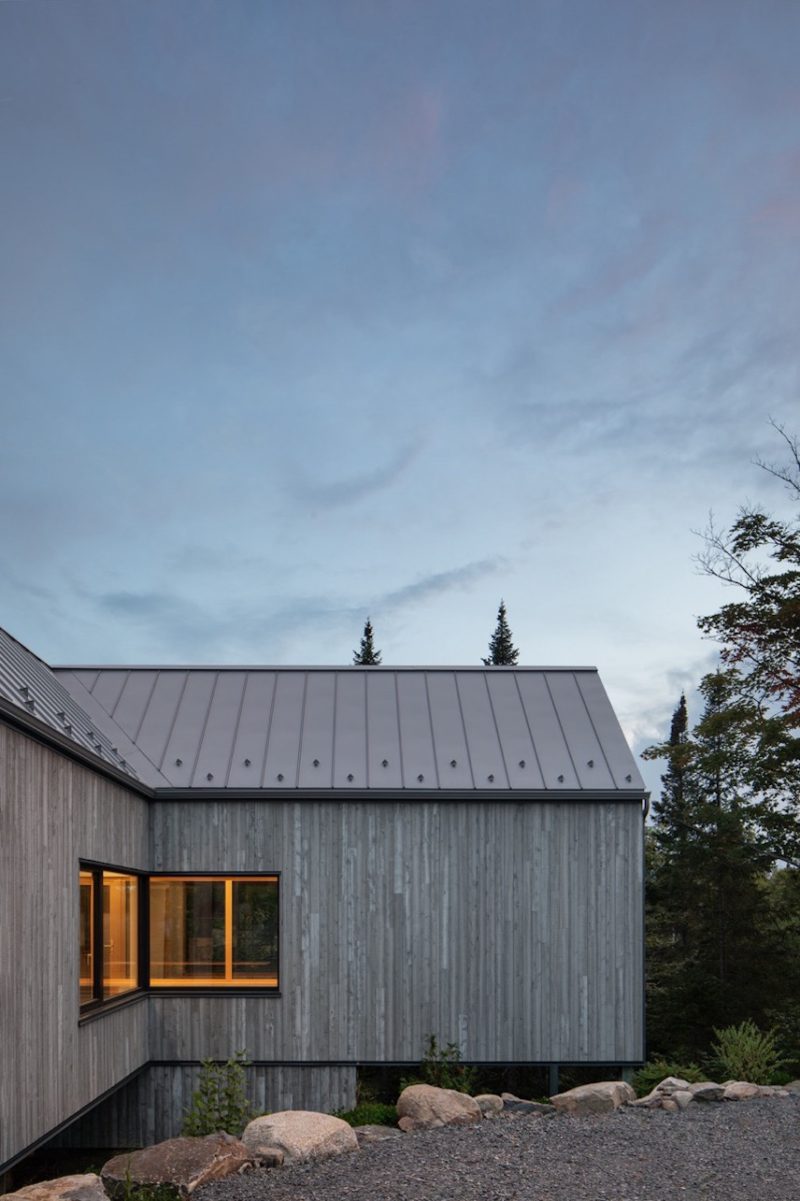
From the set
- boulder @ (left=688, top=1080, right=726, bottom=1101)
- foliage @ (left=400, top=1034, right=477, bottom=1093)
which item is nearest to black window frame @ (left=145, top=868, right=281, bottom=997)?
foliage @ (left=400, top=1034, right=477, bottom=1093)

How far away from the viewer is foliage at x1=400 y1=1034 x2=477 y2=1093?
10.9m

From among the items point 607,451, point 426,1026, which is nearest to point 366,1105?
point 426,1026

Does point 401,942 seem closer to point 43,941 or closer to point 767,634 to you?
point 43,941

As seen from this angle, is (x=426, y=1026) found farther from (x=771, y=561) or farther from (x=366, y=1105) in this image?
(x=771, y=561)

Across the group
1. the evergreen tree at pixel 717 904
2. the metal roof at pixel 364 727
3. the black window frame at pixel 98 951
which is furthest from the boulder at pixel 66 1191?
the evergreen tree at pixel 717 904

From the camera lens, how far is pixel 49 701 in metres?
10.1

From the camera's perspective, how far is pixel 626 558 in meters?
20.8

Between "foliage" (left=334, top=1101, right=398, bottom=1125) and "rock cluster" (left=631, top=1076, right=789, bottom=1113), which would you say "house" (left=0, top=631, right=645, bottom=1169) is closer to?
"foliage" (left=334, top=1101, right=398, bottom=1125)

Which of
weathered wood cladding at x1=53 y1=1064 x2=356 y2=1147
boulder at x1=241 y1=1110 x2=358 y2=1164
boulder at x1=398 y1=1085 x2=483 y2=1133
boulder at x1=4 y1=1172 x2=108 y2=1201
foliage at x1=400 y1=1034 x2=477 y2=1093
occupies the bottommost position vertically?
weathered wood cladding at x1=53 y1=1064 x2=356 y2=1147

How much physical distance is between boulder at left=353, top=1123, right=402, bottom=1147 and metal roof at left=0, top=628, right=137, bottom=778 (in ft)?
13.0

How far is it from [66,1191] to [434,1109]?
12.1 ft

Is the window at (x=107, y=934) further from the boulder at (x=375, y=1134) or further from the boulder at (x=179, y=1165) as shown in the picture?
the boulder at (x=375, y=1134)

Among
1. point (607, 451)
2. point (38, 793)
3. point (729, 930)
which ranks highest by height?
point (607, 451)

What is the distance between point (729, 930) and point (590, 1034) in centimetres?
822
